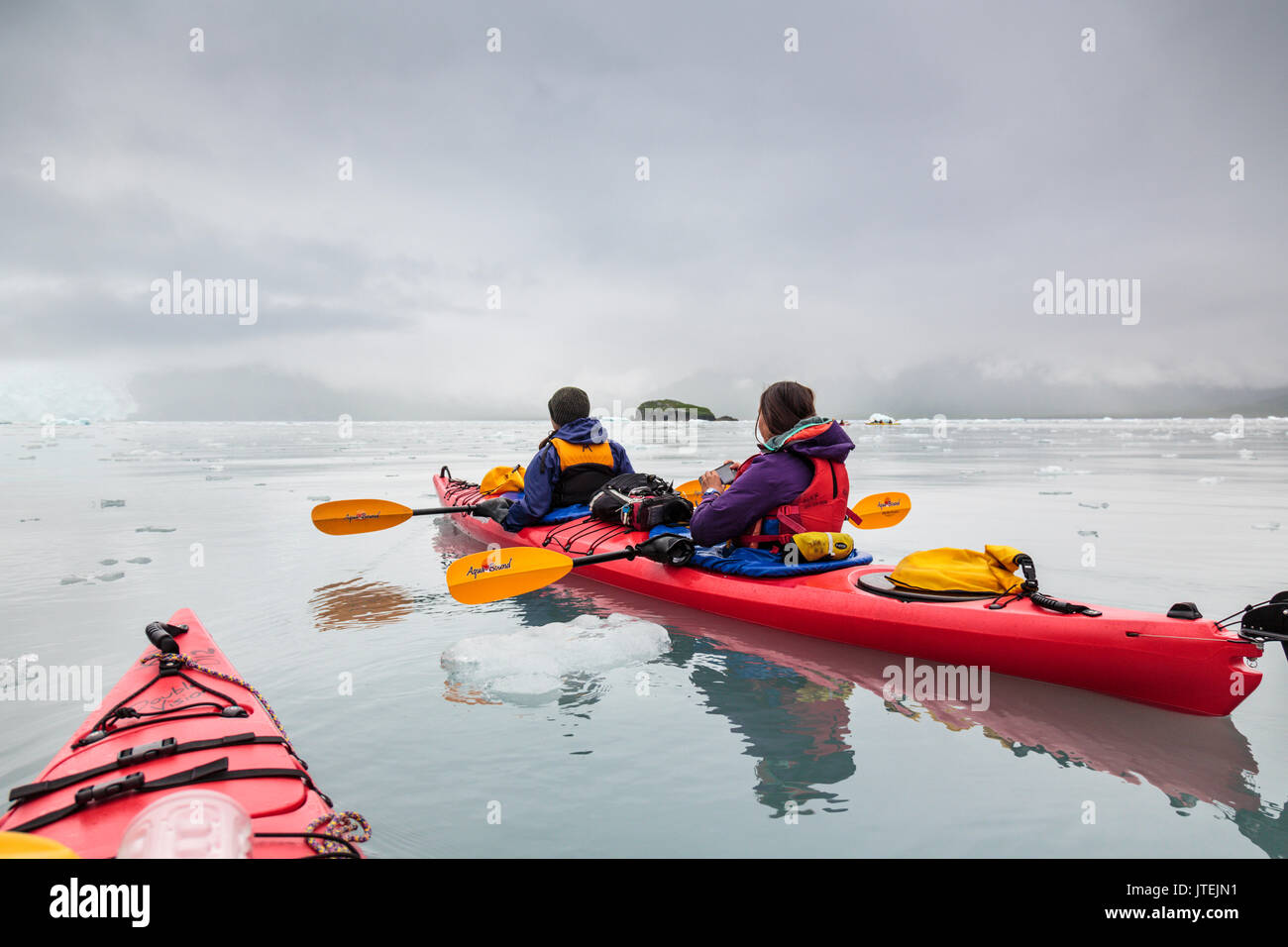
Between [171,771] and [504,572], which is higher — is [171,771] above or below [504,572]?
below

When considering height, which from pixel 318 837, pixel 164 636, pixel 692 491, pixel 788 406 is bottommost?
pixel 318 837

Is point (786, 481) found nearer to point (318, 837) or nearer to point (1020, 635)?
point (1020, 635)

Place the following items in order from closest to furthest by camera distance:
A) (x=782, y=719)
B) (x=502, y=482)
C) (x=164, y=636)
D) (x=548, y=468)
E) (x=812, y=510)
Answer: (x=164, y=636), (x=782, y=719), (x=812, y=510), (x=548, y=468), (x=502, y=482)

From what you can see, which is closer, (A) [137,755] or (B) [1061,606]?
(A) [137,755]

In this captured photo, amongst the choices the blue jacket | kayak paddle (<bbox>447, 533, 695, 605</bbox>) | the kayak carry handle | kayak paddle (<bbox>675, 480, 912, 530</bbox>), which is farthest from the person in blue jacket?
the kayak carry handle

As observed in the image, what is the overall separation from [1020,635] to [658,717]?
196cm

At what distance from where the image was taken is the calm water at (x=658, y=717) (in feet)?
8.15

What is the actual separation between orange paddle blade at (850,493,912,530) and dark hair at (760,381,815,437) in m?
1.68

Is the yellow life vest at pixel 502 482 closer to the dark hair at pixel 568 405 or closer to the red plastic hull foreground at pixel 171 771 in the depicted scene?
the dark hair at pixel 568 405

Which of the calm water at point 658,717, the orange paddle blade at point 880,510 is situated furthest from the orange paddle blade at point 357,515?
the orange paddle blade at point 880,510

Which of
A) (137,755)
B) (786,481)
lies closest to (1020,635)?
(786,481)

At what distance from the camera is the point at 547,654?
4070 millimetres
